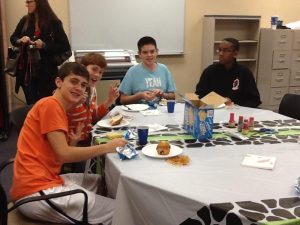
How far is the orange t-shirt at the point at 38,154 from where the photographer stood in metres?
1.45

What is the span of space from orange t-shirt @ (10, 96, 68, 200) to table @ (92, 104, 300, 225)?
251 mm

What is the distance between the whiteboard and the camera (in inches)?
174

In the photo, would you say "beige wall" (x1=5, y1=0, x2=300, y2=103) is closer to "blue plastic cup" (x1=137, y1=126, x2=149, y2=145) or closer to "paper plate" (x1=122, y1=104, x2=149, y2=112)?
"paper plate" (x1=122, y1=104, x2=149, y2=112)

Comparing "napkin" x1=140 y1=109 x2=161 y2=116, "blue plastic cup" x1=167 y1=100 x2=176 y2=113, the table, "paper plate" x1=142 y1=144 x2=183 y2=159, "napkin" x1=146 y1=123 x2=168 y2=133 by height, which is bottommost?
the table

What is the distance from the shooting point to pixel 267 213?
1.05m

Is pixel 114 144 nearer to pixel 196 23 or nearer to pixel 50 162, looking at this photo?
pixel 50 162

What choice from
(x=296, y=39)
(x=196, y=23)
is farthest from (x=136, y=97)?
(x=296, y=39)

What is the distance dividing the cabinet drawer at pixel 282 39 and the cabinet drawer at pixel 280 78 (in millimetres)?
360

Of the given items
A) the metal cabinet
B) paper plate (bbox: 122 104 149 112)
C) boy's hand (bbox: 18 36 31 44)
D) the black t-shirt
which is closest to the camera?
paper plate (bbox: 122 104 149 112)

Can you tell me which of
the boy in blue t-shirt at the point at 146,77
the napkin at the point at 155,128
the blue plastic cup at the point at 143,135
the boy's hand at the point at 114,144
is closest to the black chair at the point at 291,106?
the boy in blue t-shirt at the point at 146,77

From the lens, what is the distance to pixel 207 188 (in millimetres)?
1209

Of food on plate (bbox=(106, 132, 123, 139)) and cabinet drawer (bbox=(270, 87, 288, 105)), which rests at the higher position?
food on plate (bbox=(106, 132, 123, 139))

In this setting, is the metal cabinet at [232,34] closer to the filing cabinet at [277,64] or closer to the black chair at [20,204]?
the filing cabinet at [277,64]

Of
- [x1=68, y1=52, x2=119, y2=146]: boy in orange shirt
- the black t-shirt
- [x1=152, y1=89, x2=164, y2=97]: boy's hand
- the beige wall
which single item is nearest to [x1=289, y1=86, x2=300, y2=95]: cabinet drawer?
the beige wall
